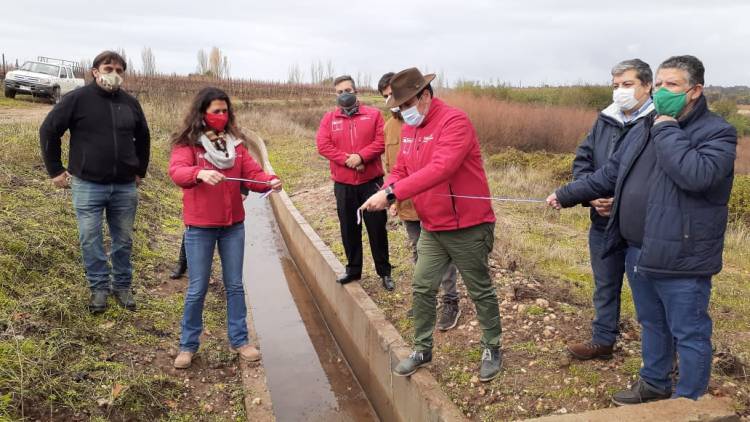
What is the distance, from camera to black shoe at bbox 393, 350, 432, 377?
Result: 13.1ft

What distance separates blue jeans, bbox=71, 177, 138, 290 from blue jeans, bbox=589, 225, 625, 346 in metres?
3.70

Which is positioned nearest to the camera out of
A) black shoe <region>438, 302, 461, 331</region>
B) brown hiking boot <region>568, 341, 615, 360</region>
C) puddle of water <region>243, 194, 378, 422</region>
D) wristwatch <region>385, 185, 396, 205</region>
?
wristwatch <region>385, 185, 396, 205</region>

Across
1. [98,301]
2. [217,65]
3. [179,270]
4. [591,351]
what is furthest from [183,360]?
[217,65]

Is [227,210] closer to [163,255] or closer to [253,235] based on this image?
[163,255]

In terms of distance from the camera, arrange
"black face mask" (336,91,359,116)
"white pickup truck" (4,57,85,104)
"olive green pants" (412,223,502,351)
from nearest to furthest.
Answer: "olive green pants" (412,223,502,351) < "black face mask" (336,91,359,116) < "white pickup truck" (4,57,85,104)

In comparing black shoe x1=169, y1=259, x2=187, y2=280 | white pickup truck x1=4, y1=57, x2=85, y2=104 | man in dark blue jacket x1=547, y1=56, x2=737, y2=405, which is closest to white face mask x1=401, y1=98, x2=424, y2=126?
man in dark blue jacket x1=547, y1=56, x2=737, y2=405

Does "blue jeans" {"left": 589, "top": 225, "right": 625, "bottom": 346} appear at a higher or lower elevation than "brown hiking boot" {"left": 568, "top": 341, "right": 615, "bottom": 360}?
higher

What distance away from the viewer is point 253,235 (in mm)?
10180

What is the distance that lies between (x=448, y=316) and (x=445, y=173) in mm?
1671

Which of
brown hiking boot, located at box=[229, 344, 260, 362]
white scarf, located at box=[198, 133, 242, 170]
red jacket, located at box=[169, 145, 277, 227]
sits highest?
white scarf, located at box=[198, 133, 242, 170]

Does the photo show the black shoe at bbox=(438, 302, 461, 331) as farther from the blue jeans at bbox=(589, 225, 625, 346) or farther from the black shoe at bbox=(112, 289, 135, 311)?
the black shoe at bbox=(112, 289, 135, 311)

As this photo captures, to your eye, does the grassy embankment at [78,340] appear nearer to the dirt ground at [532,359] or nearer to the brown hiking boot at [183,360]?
the brown hiking boot at [183,360]

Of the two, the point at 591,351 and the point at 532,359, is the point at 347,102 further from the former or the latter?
the point at 591,351

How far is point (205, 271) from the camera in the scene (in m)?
4.33
